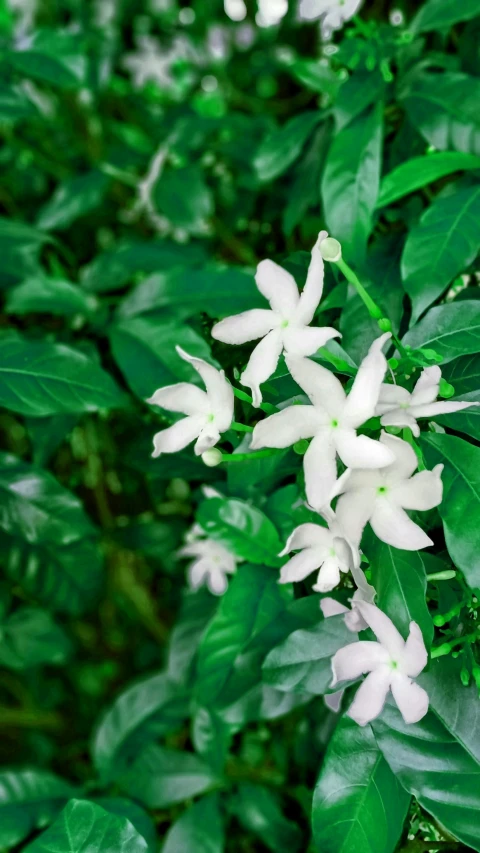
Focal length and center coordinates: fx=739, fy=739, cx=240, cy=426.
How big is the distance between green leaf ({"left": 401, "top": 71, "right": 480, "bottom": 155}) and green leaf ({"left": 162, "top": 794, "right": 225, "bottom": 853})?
0.85m

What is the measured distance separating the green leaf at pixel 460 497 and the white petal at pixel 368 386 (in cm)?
11

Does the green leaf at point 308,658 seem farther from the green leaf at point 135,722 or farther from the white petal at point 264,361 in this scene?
the green leaf at point 135,722

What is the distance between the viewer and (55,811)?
907 mm

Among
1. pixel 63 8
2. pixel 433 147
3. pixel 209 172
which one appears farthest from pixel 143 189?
pixel 63 8

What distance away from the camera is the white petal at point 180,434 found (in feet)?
1.89

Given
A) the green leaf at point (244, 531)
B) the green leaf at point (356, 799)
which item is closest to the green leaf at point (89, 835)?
the green leaf at point (356, 799)

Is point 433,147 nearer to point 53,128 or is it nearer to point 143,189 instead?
point 143,189

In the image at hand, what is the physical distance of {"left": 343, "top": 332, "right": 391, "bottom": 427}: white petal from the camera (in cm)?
48

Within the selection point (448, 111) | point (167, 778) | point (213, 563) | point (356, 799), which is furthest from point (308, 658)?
point (448, 111)

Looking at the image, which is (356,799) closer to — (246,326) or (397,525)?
(397,525)

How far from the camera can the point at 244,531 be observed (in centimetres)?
74

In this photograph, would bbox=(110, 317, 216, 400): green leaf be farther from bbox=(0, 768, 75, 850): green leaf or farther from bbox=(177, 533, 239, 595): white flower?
bbox=(0, 768, 75, 850): green leaf

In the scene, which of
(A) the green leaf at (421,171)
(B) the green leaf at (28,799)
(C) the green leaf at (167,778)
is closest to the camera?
(A) the green leaf at (421,171)

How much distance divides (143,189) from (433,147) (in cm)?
53
